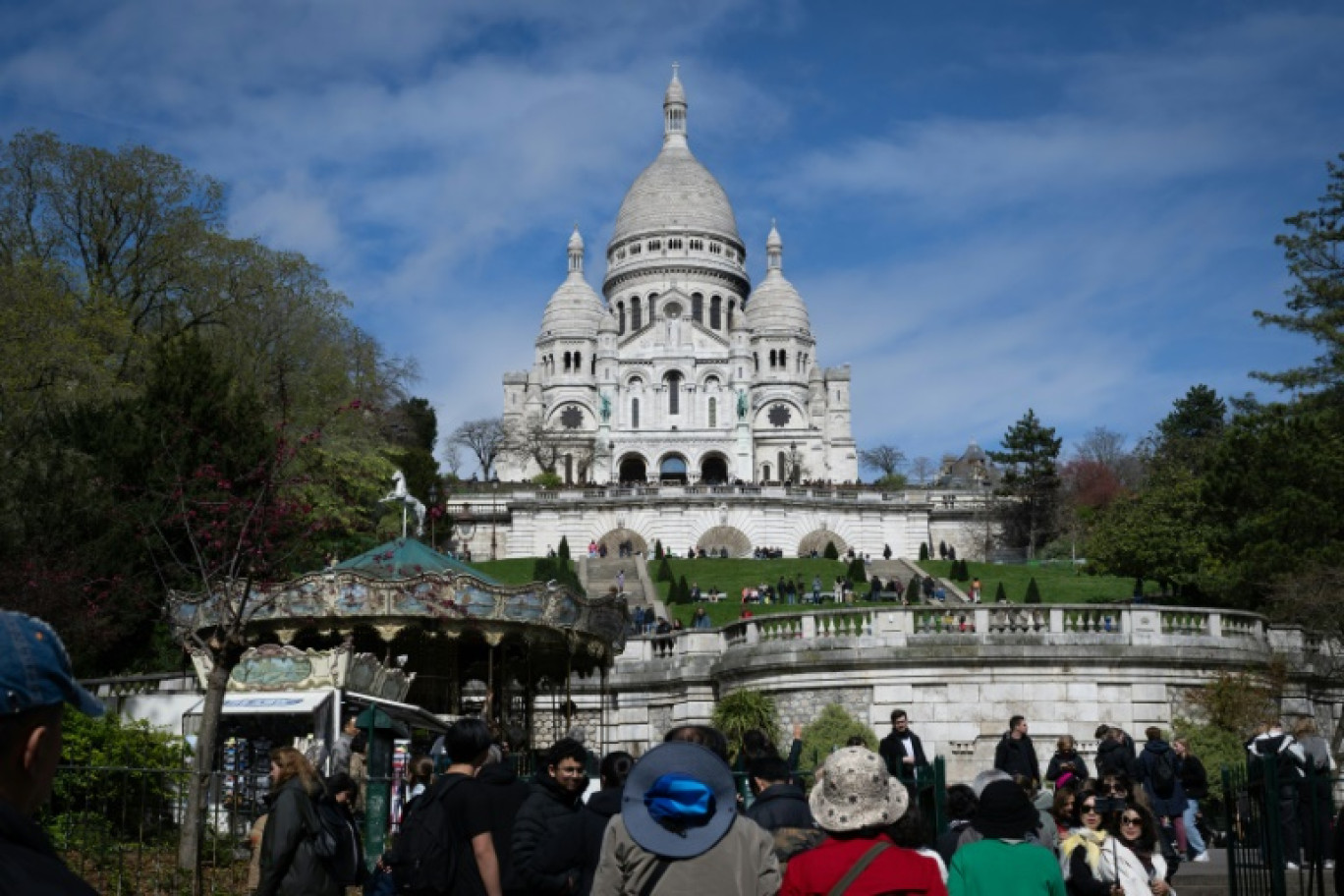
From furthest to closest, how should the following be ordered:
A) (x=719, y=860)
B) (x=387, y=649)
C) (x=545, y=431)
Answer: (x=545, y=431), (x=387, y=649), (x=719, y=860)

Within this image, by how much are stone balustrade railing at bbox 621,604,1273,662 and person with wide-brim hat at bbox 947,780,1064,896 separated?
17857mm

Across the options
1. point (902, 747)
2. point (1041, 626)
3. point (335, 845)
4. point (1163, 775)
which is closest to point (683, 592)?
point (1041, 626)

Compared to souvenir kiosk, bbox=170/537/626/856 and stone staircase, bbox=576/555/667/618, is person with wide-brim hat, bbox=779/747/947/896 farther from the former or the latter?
stone staircase, bbox=576/555/667/618

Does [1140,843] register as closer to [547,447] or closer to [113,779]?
[113,779]

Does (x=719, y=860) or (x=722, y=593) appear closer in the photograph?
(x=719, y=860)

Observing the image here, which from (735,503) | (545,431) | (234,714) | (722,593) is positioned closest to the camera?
(234,714)

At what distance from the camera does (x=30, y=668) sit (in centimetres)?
265

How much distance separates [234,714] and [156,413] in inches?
578

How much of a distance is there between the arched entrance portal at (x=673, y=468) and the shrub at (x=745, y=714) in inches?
2882

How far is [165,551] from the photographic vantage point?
3097 centimetres

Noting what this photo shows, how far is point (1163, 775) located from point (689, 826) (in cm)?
1124

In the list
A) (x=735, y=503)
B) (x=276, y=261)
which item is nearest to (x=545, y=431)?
(x=735, y=503)

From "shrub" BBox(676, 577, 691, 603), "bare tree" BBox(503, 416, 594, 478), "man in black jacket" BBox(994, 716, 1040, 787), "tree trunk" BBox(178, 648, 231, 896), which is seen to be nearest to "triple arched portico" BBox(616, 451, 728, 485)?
"bare tree" BBox(503, 416, 594, 478)

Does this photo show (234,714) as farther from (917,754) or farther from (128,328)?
(128,328)
